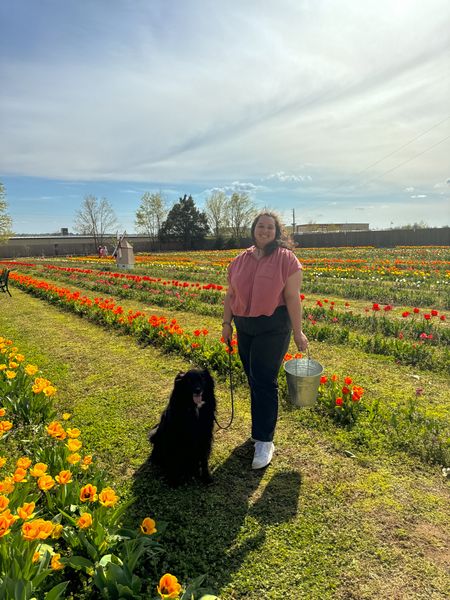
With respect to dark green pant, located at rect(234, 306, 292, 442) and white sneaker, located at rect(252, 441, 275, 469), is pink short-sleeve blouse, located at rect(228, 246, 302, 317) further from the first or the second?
white sneaker, located at rect(252, 441, 275, 469)

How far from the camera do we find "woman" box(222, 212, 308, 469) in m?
3.10

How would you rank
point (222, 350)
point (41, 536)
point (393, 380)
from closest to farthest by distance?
1. point (41, 536)
2. point (393, 380)
3. point (222, 350)

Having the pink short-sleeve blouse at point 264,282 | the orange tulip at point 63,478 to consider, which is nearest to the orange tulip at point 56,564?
the orange tulip at point 63,478

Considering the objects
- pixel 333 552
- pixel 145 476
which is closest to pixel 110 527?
pixel 145 476

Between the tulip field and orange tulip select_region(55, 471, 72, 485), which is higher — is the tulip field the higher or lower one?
the lower one

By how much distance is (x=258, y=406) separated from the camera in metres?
3.38

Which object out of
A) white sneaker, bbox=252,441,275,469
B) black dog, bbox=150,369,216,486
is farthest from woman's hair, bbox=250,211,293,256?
white sneaker, bbox=252,441,275,469

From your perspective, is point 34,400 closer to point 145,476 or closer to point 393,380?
point 145,476

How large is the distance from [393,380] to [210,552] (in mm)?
3754

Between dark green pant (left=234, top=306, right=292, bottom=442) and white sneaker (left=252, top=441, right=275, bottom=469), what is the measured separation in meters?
0.05

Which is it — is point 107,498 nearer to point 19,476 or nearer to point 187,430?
point 19,476

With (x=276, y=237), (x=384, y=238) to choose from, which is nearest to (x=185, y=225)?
(x=384, y=238)

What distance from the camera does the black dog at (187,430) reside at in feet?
9.16

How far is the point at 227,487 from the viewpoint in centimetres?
314
